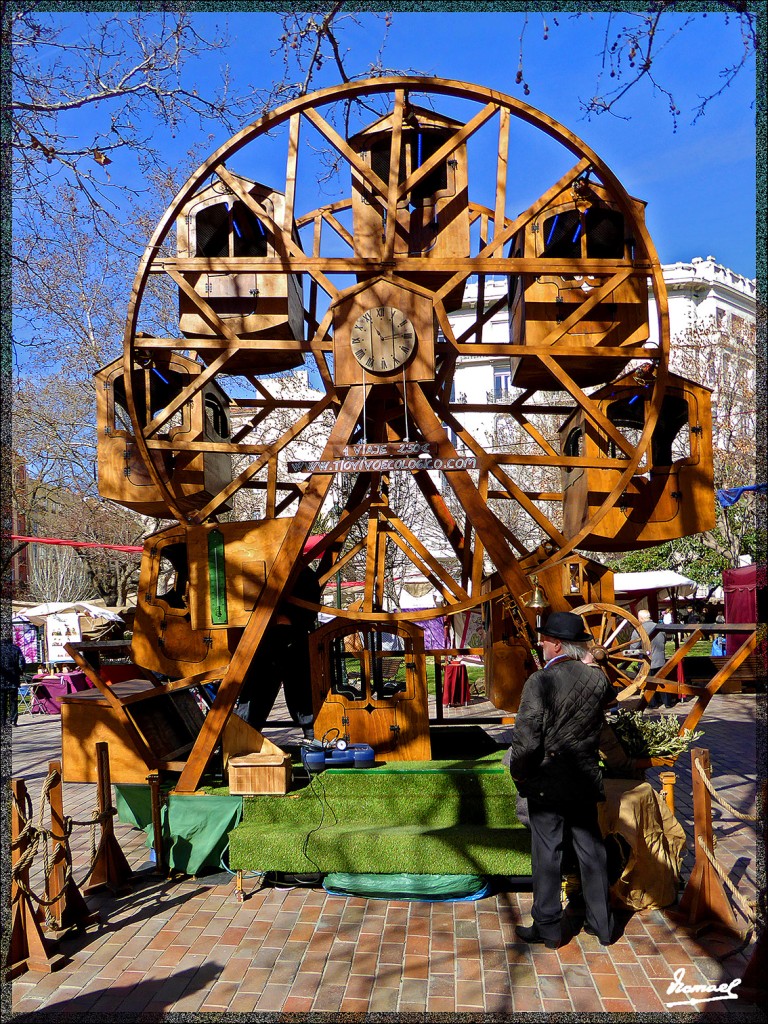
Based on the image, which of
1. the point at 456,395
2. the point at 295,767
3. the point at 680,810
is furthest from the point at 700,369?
the point at 295,767

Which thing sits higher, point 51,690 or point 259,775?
point 259,775

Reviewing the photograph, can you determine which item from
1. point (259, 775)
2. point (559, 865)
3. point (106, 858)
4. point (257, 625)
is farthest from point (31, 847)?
point (559, 865)

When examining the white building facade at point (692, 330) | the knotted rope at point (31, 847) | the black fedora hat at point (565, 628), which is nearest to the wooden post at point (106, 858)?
the knotted rope at point (31, 847)

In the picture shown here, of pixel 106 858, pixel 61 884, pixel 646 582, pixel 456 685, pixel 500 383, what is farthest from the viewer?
pixel 500 383

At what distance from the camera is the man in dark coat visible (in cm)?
489

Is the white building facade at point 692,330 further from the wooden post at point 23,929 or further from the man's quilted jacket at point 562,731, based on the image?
the wooden post at point 23,929

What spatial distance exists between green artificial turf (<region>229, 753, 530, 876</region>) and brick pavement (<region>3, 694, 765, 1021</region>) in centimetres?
Result: 28

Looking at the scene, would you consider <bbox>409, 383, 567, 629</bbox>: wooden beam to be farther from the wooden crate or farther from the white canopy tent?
the white canopy tent

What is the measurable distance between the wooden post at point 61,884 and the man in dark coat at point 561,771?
3.03m

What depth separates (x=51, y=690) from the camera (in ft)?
61.0

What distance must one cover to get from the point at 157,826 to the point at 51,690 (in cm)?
1364

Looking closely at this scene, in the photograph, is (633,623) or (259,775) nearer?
(259,775)

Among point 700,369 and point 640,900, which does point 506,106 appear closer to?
point 640,900

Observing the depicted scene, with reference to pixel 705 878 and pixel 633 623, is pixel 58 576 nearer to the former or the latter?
pixel 633 623
